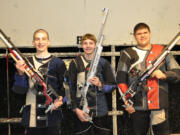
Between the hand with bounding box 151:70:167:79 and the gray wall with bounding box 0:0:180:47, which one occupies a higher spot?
the gray wall with bounding box 0:0:180:47

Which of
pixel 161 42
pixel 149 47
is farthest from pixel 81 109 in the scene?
pixel 161 42

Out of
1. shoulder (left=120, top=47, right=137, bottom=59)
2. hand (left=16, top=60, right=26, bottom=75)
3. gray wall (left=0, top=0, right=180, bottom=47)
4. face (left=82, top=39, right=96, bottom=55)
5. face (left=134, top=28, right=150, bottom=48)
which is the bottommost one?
hand (left=16, top=60, right=26, bottom=75)

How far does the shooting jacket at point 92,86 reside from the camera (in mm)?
2883

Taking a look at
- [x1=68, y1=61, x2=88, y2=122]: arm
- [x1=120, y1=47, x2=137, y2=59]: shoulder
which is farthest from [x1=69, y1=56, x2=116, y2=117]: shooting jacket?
[x1=120, y1=47, x2=137, y2=59]: shoulder

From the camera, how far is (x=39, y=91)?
9.30 feet

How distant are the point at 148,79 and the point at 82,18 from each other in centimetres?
154

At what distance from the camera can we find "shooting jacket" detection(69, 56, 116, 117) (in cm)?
288

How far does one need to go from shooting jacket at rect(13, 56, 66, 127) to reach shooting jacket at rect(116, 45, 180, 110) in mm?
717

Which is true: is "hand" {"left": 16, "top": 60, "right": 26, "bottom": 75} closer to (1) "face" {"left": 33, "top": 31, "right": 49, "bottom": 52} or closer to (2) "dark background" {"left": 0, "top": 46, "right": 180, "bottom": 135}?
(1) "face" {"left": 33, "top": 31, "right": 49, "bottom": 52}

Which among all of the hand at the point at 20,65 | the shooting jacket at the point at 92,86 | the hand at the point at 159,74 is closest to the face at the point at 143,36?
the hand at the point at 159,74

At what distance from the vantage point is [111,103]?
4.14m

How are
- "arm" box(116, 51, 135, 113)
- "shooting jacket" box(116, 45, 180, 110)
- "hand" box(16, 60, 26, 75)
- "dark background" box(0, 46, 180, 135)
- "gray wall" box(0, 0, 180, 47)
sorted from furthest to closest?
"dark background" box(0, 46, 180, 135) → "gray wall" box(0, 0, 180, 47) → "arm" box(116, 51, 135, 113) → "shooting jacket" box(116, 45, 180, 110) → "hand" box(16, 60, 26, 75)

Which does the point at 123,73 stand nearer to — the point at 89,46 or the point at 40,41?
the point at 89,46

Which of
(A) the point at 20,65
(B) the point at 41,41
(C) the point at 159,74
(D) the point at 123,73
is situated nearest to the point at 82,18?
(B) the point at 41,41
